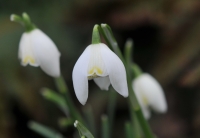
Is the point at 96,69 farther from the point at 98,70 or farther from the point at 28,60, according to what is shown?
the point at 28,60

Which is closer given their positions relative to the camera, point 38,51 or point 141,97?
point 38,51

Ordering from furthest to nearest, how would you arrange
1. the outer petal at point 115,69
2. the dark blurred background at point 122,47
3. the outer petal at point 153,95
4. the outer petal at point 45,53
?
the dark blurred background at point 122,47
the outer petal at point 153,95
the outer petal at point 45,53
the outer petal at point 115,69

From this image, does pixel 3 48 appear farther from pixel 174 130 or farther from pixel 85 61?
pixel 85 61

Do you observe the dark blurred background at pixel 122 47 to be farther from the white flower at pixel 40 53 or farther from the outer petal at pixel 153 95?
the white flower at pixel 40 53

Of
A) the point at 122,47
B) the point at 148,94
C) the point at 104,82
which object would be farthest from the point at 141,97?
the point at 122,47

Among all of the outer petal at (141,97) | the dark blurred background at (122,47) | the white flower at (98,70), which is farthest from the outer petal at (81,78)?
the dark blurred background at (122,47)

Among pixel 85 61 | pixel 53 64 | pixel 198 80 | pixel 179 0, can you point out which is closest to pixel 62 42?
pixel 179 0

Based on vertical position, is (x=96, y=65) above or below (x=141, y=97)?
above
